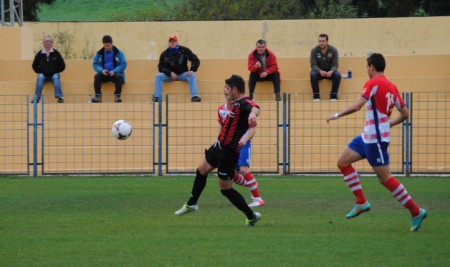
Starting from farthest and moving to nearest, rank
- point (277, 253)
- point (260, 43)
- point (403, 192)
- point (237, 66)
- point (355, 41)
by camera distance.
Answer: point (355, 41), point (237, 66), point (260, 43), point (403, 192), point (277, 253)

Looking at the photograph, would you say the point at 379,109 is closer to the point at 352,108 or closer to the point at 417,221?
the point at 352,108

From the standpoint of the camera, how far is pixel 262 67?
70.4ft

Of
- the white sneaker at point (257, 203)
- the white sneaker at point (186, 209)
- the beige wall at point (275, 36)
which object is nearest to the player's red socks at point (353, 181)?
the white sneaker at point (186, 209)

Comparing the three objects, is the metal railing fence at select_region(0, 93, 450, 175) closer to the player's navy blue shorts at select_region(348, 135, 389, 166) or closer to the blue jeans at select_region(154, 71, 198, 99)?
the blue jeans at select_region(154, 71, 198, 99)

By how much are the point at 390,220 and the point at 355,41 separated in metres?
13.9

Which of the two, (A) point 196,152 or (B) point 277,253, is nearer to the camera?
(B) point 277,253

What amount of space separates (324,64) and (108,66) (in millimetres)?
4788

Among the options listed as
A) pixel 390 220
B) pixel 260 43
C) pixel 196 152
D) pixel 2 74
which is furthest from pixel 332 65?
pixel 390 220

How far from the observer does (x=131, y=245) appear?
9.95 metres

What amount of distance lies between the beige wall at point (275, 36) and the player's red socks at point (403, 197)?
14611 millimetres

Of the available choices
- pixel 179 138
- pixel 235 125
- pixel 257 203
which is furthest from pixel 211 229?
pixel 179 138

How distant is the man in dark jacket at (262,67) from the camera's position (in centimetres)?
2127

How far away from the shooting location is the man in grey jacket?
21141 mm

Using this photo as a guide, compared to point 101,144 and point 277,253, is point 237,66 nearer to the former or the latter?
point 101,144
